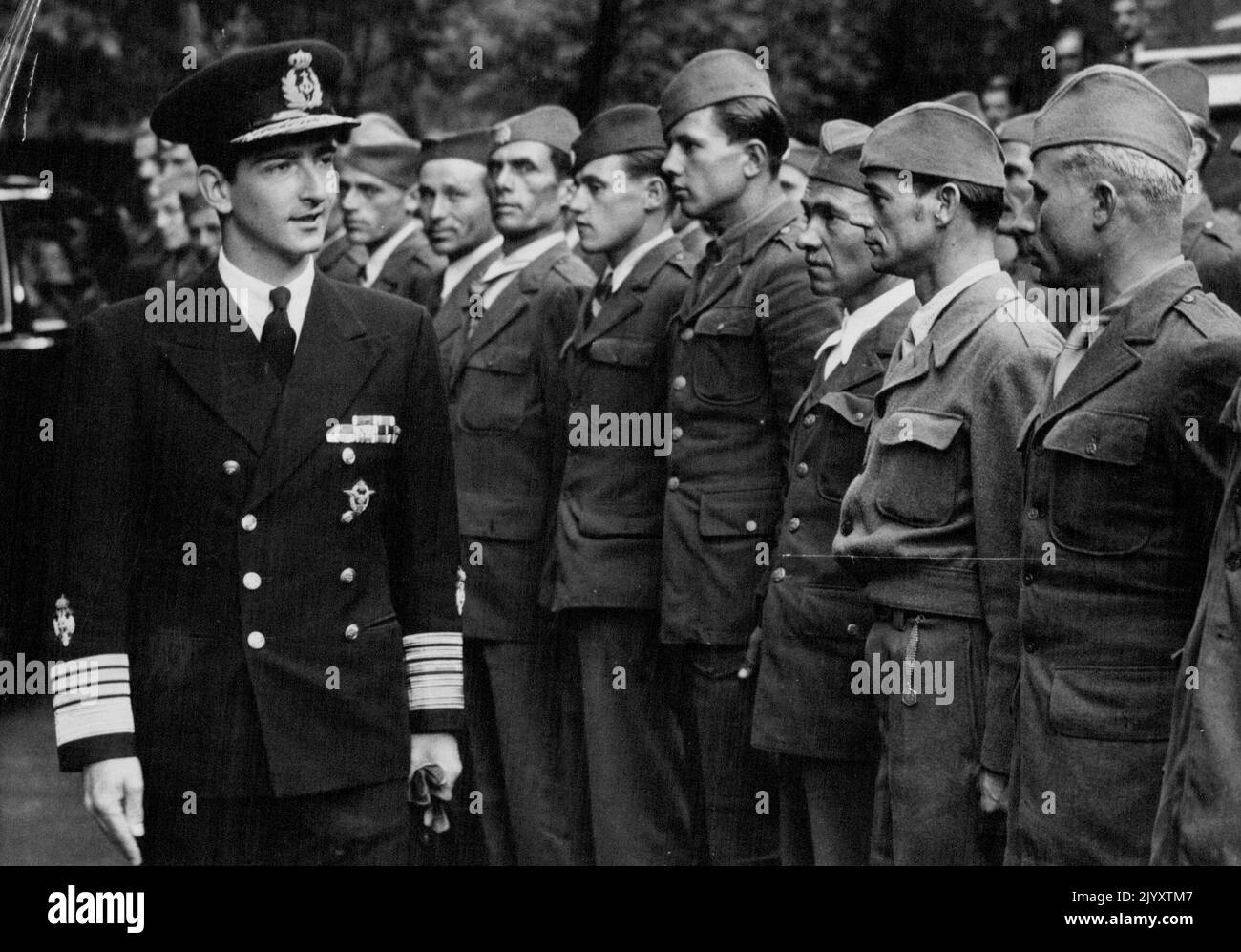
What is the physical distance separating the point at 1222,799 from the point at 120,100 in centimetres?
884

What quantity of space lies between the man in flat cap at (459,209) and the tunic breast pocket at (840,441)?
2.89 m

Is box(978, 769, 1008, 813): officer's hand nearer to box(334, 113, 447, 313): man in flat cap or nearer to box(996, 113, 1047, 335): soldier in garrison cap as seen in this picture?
box(996, 113, 1047, 335): soldier in garrison cap

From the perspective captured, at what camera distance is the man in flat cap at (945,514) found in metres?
4.45

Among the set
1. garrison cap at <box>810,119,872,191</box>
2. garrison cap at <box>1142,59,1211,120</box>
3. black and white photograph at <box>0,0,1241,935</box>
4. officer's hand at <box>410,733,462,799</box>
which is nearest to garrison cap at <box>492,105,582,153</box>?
black and white photograph at <box>0,0,1241,935</box>

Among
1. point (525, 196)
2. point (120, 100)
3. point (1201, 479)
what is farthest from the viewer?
point (120, 100)

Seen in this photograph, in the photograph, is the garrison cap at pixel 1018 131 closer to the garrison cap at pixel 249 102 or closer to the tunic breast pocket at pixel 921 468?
the tunic breast pocket at pixel 921 468

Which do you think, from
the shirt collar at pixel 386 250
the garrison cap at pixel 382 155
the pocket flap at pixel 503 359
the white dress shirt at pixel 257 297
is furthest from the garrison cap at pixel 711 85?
the garrison cap at pixel 382 155

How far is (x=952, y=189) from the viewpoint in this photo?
4785mm

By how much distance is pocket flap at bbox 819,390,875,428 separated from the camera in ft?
16.5

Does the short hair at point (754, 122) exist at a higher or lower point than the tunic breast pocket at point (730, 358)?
higher

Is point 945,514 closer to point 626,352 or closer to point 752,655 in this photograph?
point 752,655

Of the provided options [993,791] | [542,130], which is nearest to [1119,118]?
[993,791]

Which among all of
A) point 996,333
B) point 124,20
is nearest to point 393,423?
point 996,333

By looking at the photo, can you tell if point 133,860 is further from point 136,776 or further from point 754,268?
point 754,268
